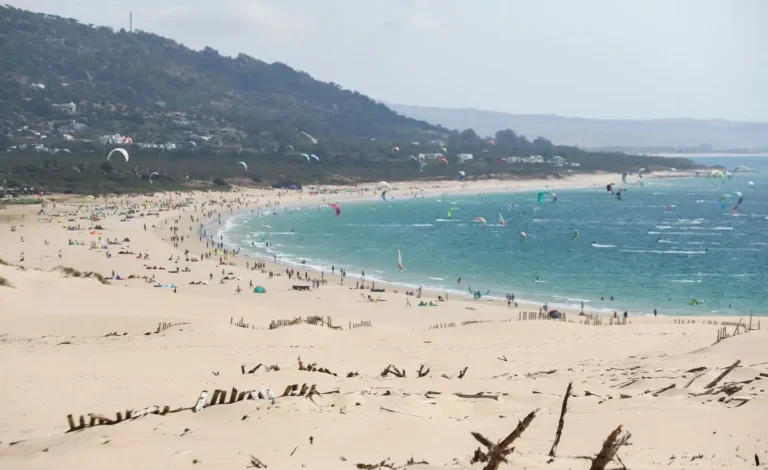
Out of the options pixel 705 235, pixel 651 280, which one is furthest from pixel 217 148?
pixel 651 280

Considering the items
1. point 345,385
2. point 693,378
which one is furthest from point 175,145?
point 693,378

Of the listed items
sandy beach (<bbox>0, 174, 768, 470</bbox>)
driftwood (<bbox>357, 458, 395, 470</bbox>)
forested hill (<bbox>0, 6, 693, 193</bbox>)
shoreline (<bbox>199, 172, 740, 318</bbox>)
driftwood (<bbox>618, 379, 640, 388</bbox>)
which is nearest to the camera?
driftwood (<bbox>357, 458, 395, 470</bbox>)

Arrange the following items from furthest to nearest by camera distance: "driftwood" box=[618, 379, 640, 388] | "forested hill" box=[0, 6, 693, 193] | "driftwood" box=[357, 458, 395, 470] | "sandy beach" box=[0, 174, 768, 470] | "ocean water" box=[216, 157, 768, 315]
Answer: "forested hill" box=[0, 6, 693, 193]
"ocean water" box=[216, 157, 768, 315]
"driftwood" box=[618, 379, 640, 388]
"sandy beach" box=[0, 174, 768, 470]
"driftwood" box=[357, 458, 395, 470]

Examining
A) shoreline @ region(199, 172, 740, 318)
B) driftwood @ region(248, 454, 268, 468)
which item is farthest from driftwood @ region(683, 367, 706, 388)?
shoreline @ region(199, 172, 740, 318)

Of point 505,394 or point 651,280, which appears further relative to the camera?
point 651,280

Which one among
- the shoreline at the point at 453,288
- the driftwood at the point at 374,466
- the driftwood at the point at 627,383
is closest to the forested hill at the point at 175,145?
the shoreline at the point at 453,288

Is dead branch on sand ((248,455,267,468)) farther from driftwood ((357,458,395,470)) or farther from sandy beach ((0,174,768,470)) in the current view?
A: driftwood ((357,458,395,470))

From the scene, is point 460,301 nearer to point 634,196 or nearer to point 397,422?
point 397,422
